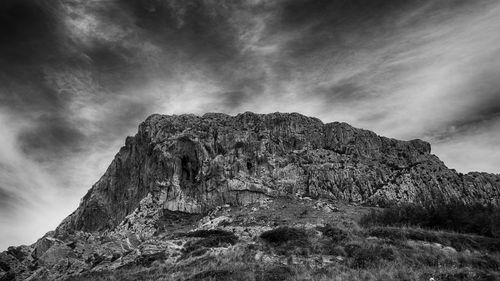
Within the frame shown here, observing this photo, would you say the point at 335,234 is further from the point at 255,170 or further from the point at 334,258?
the point at 255,170

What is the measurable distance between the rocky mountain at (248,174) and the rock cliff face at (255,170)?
41 centimetres

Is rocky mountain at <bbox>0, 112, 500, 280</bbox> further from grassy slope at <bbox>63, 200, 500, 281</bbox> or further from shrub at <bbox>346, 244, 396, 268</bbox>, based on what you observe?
shrub at <bbox>346, 244, 396, 268</bbox>

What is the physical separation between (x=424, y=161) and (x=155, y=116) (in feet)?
419

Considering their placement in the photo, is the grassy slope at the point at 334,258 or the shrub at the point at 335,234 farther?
→ the shrub at the point at 335,234

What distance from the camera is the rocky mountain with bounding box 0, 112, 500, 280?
367ft

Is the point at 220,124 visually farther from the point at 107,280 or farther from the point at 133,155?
the point at 107,280

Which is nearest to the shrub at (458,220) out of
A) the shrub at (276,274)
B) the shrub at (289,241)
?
the shrub at (289,241)

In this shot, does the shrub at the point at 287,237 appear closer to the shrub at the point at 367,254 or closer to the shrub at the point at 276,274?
the shrub at the point at 367,254

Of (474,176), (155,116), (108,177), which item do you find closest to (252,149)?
(155,116)

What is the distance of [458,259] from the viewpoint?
20.3 m

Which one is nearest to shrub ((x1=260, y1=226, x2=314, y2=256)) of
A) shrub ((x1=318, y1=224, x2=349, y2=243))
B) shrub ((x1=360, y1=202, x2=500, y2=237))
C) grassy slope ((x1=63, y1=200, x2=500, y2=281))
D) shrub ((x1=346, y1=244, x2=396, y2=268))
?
grassy slope ((x1=63, y1=200, x2=500, y2=281))

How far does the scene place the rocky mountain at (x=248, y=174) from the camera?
367 feet

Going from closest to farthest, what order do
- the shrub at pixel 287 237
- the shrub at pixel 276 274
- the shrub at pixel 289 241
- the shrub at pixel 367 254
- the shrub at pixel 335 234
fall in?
1. the shrub at pixel 276 274
2. the shrub at pixel 367 254
3. the shrub at pixel 289 241
4. the shrub at pixel 287 237
5. the shrub at pixel 335 234

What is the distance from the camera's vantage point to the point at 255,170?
12800 cm
